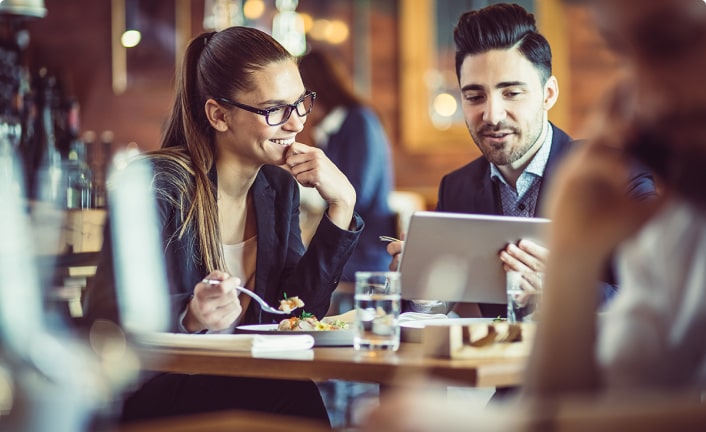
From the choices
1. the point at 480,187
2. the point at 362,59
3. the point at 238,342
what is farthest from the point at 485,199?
the point at 362,59

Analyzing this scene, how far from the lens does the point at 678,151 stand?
A: 0.88 m

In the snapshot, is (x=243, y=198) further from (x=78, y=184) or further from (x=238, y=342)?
(x=78, y=184)

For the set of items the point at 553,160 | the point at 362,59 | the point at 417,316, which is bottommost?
the point at 417,316

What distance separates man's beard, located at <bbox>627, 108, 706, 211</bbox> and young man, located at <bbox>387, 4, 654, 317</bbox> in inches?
59.9

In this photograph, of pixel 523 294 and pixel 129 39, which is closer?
pixel 523 294

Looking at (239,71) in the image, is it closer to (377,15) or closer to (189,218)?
(189,218)

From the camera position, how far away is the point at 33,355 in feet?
7.02

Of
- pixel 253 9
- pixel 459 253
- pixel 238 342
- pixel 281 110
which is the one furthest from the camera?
pixel 253 9

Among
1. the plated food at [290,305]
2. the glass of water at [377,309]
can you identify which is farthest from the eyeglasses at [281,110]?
the glass of water at [377,309]

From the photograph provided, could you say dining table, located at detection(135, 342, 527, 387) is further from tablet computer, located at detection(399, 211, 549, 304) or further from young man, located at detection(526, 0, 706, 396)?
young man, located at detection(526, 0, 706, 396)

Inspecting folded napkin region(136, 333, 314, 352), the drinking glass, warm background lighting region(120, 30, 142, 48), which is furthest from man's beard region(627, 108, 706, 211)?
warm background lighting region(120, 30, 142, 48)

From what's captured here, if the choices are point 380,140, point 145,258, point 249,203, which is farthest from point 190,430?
point 380,140

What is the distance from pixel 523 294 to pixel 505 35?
104 centimetres

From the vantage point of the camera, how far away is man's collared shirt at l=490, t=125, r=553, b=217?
2.47 metres
